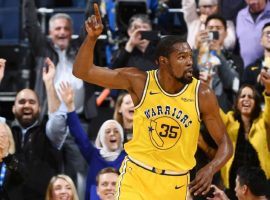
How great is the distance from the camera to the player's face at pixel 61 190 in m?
7.58

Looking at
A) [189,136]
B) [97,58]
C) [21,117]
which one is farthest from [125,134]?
[189,136]

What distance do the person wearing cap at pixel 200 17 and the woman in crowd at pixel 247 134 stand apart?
1601mm

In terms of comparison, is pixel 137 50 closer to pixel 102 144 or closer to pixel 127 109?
pixel 127 109

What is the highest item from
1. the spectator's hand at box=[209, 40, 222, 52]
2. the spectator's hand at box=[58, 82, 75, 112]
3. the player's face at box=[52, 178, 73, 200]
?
the spectator's hand at box=[209, 40, 222, 52]

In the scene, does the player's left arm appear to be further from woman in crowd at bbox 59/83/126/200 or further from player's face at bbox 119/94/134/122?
player's face at bbox 119/94/134/122

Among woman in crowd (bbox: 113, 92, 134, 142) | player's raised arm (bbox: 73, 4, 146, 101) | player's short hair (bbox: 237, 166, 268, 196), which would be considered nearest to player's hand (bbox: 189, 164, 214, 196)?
player's raised arm (bbox: 73, 4, 146, 101)

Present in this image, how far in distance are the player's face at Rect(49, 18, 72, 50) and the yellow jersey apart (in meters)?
3.03

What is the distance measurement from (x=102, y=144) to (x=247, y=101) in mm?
1408

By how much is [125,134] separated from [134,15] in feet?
5.85

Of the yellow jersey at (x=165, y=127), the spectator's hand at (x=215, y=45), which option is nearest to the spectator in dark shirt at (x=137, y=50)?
the spectator's hand at (x=215, y=45)

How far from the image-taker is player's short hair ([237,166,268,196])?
267 inches

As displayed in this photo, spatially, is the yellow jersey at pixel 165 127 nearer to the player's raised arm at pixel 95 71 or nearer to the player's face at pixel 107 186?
the player's raised arm at pixel 95 71

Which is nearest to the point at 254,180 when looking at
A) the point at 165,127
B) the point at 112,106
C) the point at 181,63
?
the point at 165,127

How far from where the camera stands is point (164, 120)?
19.8ft
